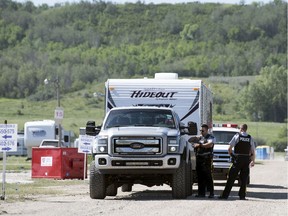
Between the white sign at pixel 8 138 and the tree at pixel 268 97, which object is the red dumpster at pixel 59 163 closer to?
the white sign at pixel 8 138

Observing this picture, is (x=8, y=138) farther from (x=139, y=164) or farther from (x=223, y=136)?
(x=223, y=136)

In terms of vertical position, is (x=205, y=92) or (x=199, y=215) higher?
(x=205, y=92)

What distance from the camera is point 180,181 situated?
2506 centimetres

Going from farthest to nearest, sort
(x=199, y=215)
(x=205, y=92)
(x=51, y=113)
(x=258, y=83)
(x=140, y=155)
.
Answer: (x=258, y=83), (x=51, y=113), (x=205, y=92), (x=140, y=155), (x=199, y=215)

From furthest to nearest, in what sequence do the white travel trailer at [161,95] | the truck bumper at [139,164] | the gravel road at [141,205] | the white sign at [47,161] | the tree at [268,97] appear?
the tree at [268,97] < the white sign at [47,161] < the white travel trailer at [161,95] < the truck bumper at [139,164] < the gravel road at [141,205]

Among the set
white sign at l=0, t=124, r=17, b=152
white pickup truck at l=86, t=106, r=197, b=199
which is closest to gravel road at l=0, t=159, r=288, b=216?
white pickup truck at l=86, t=106, r=197, b=199

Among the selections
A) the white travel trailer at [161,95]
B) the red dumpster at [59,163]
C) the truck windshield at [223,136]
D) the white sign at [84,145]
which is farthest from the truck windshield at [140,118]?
the red dumpster at [59,163]

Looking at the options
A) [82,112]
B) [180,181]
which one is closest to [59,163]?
[180,181]

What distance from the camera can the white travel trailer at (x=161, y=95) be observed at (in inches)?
1139

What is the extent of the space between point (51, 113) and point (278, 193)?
134897 mm

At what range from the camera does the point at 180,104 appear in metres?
29.2

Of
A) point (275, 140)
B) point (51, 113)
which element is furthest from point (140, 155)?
point (51, 113)

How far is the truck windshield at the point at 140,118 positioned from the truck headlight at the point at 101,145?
2.92ft

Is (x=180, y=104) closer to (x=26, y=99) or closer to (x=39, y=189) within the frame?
(x=39, y=189)
